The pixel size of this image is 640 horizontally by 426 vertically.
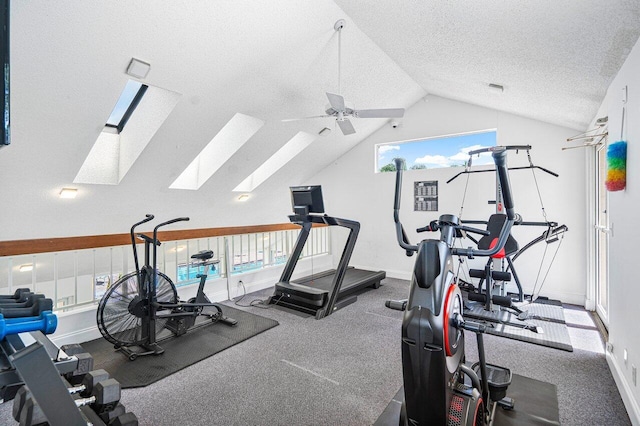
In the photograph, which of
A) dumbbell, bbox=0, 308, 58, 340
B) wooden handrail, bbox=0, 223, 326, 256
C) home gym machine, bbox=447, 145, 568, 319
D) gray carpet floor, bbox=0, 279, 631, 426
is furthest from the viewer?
home gym machine, bbox=447, 145, 568, 319

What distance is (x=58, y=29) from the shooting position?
2275 millimetres

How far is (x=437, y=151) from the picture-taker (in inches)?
212

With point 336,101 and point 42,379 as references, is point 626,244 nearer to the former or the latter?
point 336,101

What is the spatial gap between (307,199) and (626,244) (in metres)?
2.94

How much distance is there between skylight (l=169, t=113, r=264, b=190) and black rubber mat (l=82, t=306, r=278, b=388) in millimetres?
1986

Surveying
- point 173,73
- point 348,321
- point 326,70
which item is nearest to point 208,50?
point 173,73

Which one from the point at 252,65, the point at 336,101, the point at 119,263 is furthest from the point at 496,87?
the point at 119,263

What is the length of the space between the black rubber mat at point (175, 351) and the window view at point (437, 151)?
3.52 m

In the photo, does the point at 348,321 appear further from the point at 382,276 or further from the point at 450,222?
the point at 450,222

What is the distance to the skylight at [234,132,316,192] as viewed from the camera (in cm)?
526

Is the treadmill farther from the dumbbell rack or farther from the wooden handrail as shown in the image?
the dumbbell rack

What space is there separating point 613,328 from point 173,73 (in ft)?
13.8

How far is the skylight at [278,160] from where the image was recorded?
5.26 metres

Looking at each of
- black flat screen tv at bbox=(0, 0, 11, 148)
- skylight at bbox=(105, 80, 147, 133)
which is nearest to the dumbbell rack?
black flat screen tv at bbox=(0, 0, 11, 148)
